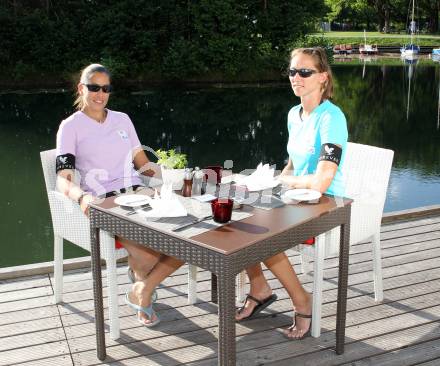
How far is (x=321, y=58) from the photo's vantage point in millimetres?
2738

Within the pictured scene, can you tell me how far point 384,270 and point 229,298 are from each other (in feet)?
6.18

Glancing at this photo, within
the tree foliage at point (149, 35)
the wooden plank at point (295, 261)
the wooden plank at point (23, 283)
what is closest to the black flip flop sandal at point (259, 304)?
the wooden plank at point (295, 261)

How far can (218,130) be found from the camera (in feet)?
52.2

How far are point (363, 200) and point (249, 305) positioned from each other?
81 cm

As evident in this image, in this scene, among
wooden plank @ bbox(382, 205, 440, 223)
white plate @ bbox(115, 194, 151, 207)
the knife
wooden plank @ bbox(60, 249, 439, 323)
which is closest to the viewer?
the knife

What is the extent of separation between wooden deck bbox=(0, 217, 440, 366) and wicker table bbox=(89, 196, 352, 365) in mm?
152

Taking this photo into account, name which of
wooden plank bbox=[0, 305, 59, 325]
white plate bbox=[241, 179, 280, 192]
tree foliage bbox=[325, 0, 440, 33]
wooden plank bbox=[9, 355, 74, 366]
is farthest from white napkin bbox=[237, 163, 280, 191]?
tree foliage bbox=[325, 0, 440, 33]

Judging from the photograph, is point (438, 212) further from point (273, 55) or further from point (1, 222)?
point (273, 55)

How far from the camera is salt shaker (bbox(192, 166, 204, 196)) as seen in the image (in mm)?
2477

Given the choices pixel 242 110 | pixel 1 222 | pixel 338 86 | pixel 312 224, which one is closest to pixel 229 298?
pixel 312 224

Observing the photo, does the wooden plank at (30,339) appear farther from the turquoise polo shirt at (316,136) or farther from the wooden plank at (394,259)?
the turquoise polo shirt at (316,136)

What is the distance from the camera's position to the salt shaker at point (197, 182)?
2477 mm

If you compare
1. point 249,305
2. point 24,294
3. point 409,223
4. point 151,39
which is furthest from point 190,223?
point 151,39

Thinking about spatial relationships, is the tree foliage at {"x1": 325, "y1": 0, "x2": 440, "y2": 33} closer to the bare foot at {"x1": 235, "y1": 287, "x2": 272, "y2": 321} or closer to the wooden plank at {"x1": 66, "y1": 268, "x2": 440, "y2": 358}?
the wooden plank at {"x1": 66, "y1": 268, "x2": 440, "y2": 358}
